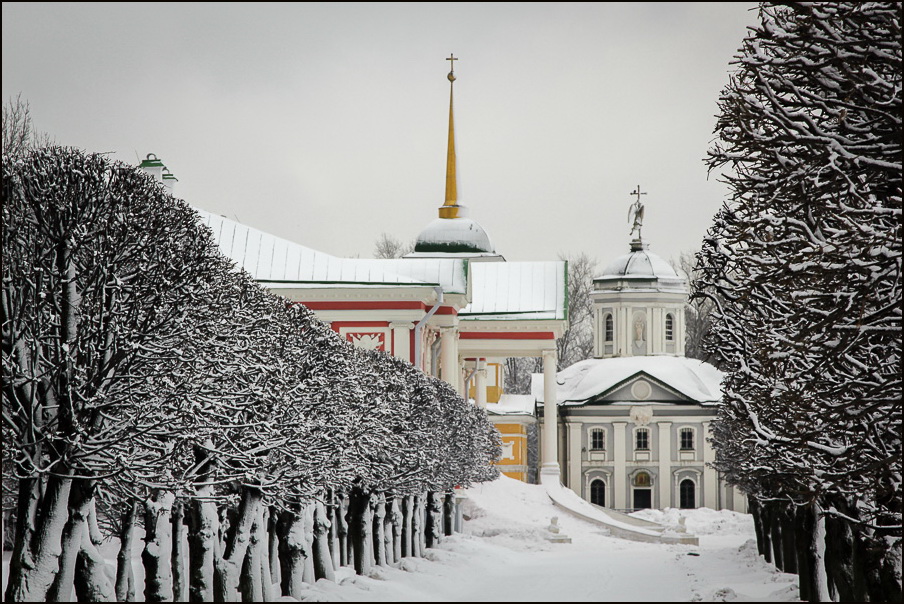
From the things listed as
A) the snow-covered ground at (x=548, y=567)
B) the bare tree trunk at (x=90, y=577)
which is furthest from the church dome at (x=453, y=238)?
the bare tree trunk at (x=90, y=577)

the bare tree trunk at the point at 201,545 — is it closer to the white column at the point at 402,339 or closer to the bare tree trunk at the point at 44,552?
the bare tree trunk at the point at 44,552

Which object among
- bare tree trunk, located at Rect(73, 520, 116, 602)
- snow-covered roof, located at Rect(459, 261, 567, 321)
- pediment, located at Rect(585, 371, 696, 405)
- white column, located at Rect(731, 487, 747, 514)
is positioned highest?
snow-covered roof, located at Rect(459, 261, 567, 321)

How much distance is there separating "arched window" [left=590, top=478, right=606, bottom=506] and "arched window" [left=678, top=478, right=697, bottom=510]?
4.66m

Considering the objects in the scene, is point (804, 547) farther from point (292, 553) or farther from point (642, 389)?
point (642, 389)

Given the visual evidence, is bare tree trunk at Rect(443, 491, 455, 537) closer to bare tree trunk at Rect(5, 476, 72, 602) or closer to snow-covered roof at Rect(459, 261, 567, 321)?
snow-covered roof at Rect(459, 261, 567, 321)

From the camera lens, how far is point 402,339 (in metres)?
48.7

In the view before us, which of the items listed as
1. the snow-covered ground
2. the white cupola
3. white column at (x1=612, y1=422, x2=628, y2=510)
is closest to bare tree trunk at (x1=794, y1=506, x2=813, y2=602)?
the snow-covered ground

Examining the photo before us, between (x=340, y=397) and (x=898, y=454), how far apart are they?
13.3m

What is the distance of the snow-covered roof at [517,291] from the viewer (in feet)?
218

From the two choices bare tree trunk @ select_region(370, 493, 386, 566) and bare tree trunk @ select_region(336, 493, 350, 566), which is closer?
bare tree trunk @ select_region(336, 493, 350, 566)

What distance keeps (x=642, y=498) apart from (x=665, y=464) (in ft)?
8.26

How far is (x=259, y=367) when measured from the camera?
20.9 metres

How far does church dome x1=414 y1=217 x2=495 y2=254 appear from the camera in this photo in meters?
79.2

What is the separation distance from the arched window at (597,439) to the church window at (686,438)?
15.3ft
